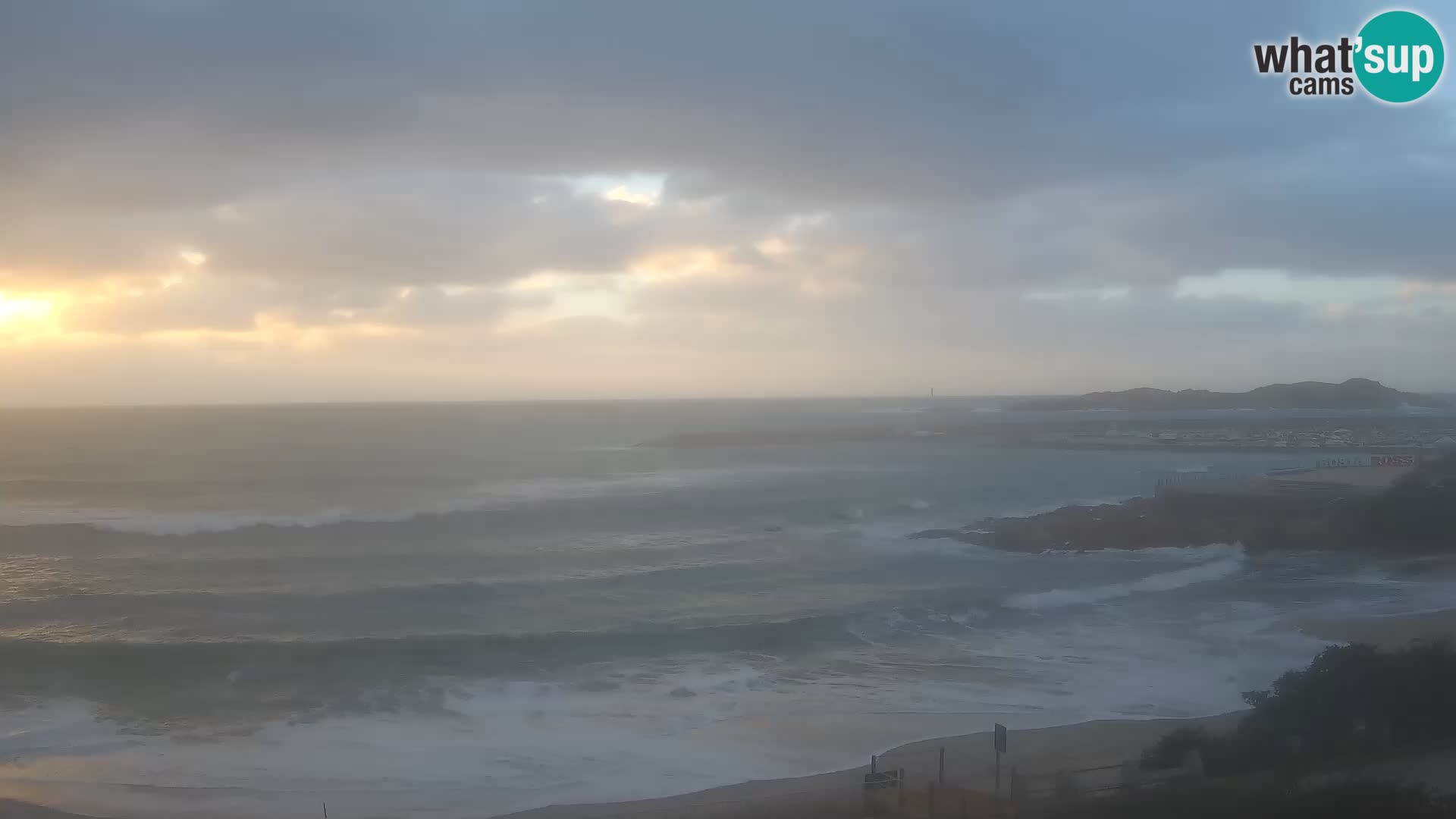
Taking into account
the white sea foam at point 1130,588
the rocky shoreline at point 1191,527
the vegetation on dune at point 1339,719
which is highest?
the vegetation on dune at point 1339,719

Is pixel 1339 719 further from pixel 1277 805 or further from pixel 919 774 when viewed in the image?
pixel 919 774

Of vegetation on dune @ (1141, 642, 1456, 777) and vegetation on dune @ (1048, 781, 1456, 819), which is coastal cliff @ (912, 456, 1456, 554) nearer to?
vegetation on dune @ (1141, 642, 1456, 777)

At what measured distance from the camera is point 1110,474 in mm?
55469

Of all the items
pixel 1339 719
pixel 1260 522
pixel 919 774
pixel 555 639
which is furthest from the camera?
pixel 1260 522

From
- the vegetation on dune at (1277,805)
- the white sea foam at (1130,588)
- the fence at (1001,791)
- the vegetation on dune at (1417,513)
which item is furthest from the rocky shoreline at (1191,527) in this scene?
the vegetation on dune at (1277,805)

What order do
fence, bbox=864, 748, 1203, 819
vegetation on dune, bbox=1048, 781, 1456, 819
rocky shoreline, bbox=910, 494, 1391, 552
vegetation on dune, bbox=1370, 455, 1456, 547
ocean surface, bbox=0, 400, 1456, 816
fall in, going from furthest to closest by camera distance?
1. rocky shoreline, bbox=910, 494, 1391, 552
2. vegetation on dune, bbox=1370, 455, 1456, 547
3. ocean surface, bbox=0, 400, 1456, 816
4. fence, bbox=864, 748, 1203, 819
5. vegetation on dune, bbox=1048, 781, 1456, 819

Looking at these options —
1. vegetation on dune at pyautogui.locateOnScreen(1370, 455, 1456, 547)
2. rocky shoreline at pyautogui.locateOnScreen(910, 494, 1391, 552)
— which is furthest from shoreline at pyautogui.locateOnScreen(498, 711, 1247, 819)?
vegetation on dune at pyautogui.locateOnScreen(1370, 455, 1456, 547)

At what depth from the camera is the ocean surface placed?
1289 cm

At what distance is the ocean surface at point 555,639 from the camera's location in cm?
1289

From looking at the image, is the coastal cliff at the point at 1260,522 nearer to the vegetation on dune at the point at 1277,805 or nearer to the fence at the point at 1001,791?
the fence at the point at 1001,791

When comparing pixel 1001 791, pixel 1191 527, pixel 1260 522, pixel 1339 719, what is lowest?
pixel 1001 791

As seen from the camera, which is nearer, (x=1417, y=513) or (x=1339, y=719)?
(x=1339, y=719)

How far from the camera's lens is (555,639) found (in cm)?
1947

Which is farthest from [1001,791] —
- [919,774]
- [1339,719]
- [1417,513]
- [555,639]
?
[1417,513]
